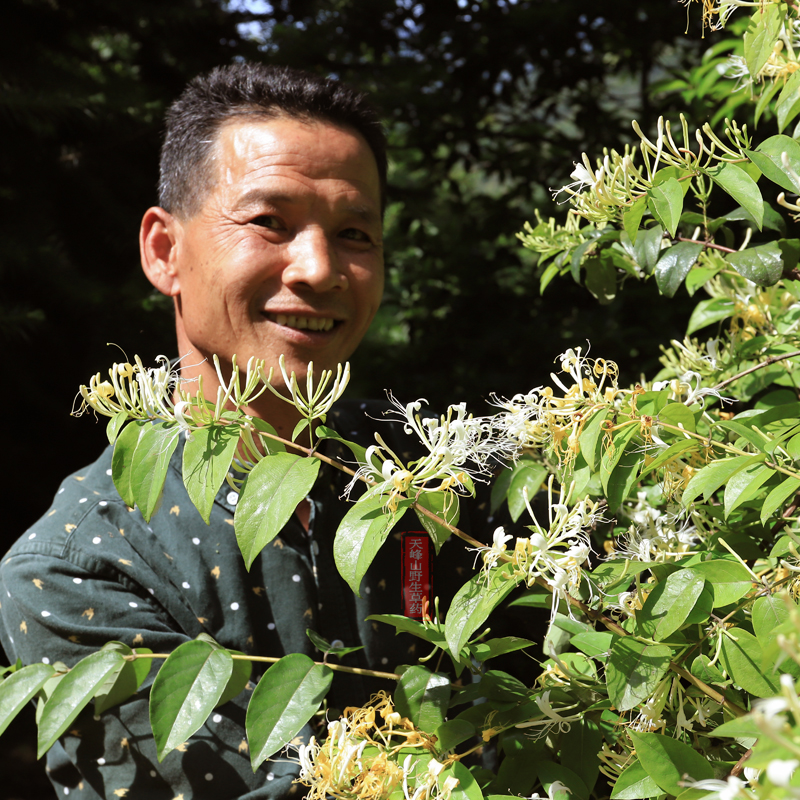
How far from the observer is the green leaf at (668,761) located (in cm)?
53

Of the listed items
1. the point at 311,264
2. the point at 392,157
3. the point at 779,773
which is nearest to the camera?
the point at 779,773

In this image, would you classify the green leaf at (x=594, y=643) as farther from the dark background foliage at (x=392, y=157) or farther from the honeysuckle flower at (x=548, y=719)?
the dark background foliage at (x=392, y=157)

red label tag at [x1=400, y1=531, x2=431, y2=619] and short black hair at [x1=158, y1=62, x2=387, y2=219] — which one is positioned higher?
short black hair at [x1=158, y1=62, x2=387, y2=219]

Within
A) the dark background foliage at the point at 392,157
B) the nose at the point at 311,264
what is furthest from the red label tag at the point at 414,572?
the dark background foliage at the point at 392,157

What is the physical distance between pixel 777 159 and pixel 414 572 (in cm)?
79

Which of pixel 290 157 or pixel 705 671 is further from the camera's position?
pixel 290 157

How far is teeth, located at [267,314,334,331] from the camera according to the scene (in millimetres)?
1117

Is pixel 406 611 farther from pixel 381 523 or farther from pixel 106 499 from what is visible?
pixel 381 523

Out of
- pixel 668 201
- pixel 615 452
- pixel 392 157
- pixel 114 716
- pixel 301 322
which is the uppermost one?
pixel 392 157

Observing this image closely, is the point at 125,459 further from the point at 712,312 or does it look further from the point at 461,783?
the point at 712,312

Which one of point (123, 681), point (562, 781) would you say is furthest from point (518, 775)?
point (123, 681)

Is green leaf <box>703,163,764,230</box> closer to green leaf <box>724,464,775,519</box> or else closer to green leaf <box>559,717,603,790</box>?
green leaf <box>724,464,775,519</box>

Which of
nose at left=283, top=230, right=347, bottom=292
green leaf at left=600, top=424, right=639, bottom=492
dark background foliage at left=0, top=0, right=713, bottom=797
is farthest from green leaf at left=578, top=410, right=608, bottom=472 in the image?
dark background foliage at left=0, top=0, right=713, bottom=797

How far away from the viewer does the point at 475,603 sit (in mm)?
582
